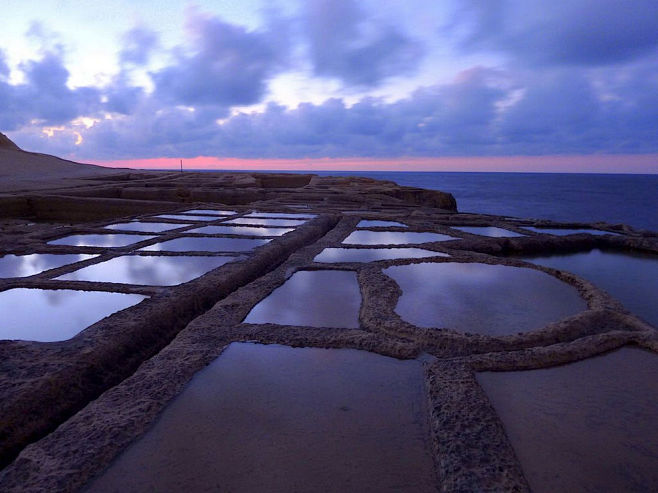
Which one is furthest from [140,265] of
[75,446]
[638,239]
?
[638,239]

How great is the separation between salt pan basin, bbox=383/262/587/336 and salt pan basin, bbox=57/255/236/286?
A: 5.59 ft

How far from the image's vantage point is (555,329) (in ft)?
8.55

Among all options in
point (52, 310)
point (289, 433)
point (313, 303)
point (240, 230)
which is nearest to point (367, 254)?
point (313, 303)

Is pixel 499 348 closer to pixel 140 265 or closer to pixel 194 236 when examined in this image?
pixel 140 265

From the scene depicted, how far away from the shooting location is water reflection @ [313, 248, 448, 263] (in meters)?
4.64

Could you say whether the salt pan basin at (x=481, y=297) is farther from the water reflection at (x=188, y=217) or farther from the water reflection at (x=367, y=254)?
the water reflection at (x=188, y=217)

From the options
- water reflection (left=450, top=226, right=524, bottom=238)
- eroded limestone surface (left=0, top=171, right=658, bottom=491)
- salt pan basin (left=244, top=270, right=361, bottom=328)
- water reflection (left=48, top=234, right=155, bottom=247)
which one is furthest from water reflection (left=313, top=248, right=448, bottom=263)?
water reflection (left=48, top=234, right=155, bottom=247)

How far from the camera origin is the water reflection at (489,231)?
637cm

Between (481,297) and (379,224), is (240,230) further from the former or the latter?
(481,297)

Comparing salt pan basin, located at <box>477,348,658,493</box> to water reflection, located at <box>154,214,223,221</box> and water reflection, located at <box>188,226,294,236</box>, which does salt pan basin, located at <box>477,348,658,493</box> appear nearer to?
water reflection, located at <box>188,226,294,236</box>

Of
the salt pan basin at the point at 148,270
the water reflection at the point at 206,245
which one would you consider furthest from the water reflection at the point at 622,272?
the salt pan basin at the point at 148,270

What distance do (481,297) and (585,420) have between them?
5.37 feet

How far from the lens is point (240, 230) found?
626 centimetres

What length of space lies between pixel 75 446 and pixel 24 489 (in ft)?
0.68
